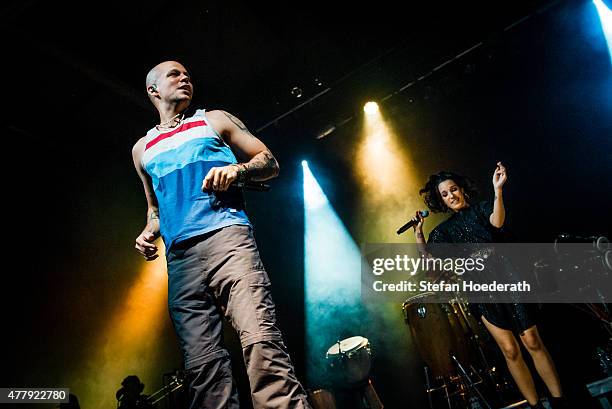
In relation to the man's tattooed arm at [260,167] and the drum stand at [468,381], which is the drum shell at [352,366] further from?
the man's tattooed arm at [260,167]

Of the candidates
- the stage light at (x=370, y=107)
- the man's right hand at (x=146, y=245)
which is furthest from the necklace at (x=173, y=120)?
the stage light at (x=370, y=107)

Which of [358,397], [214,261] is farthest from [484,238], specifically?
[214,261]

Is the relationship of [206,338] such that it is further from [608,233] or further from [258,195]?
[258,195]

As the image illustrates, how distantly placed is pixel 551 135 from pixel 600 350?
122 inches

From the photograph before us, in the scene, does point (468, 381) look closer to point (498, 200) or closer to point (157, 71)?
point (498, 200)

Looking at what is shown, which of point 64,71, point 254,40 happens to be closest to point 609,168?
point 254,40

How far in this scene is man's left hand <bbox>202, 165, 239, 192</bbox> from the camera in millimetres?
1520

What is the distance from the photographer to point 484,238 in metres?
3.64

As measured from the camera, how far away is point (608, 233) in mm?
4543

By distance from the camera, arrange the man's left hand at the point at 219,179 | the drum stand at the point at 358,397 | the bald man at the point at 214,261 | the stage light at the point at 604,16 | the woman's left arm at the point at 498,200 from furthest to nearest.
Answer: the stage light at the point at 604,16 → the drum stand at the point at 358,397 → the woman's left arm at the point at 498,200 → the man's left hand at the point at 219,179 → the bald man at the point at 214,261

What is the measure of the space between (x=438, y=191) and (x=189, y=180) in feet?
12.3

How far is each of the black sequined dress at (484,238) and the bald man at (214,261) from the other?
8.72 feet

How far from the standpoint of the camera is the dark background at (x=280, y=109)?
4.48 metres

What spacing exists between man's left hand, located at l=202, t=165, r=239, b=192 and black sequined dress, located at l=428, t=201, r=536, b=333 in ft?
9.55
